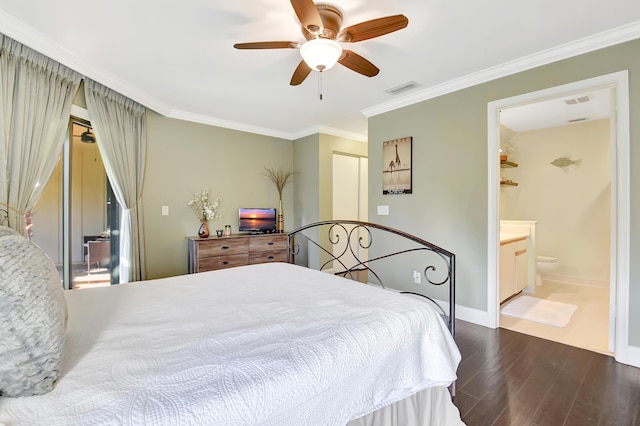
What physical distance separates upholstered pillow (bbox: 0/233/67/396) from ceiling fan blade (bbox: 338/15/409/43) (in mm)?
1945

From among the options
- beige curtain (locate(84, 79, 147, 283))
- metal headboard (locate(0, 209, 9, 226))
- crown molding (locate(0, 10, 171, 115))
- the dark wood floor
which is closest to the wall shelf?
the dark wood floor

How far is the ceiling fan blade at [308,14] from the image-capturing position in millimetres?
1576

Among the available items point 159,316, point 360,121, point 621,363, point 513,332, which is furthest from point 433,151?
point 159,316

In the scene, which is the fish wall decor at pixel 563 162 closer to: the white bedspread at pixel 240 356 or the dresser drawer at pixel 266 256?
the dresser drawer at pixel 266 256

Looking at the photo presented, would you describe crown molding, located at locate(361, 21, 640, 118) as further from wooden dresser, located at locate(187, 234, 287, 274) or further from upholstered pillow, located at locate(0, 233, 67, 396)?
upholstered pillow, located at locate(0, 233, 67, 396)

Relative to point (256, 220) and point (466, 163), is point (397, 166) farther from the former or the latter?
point (256, 220)

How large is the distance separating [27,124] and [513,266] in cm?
504

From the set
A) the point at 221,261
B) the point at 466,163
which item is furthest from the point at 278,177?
the point at 466,163

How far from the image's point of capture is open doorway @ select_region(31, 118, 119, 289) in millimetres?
2648

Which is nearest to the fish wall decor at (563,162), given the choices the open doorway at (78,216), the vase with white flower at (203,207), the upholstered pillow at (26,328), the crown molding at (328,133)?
the crown molding at (328,133)

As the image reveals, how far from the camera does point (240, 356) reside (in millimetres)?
885

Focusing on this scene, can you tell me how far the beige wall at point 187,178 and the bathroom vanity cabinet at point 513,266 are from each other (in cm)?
351

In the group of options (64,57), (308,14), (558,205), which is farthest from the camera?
(558,205)

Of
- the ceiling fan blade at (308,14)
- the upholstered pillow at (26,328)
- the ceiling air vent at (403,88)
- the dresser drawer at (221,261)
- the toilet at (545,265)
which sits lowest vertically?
the toilet at (545,265)
